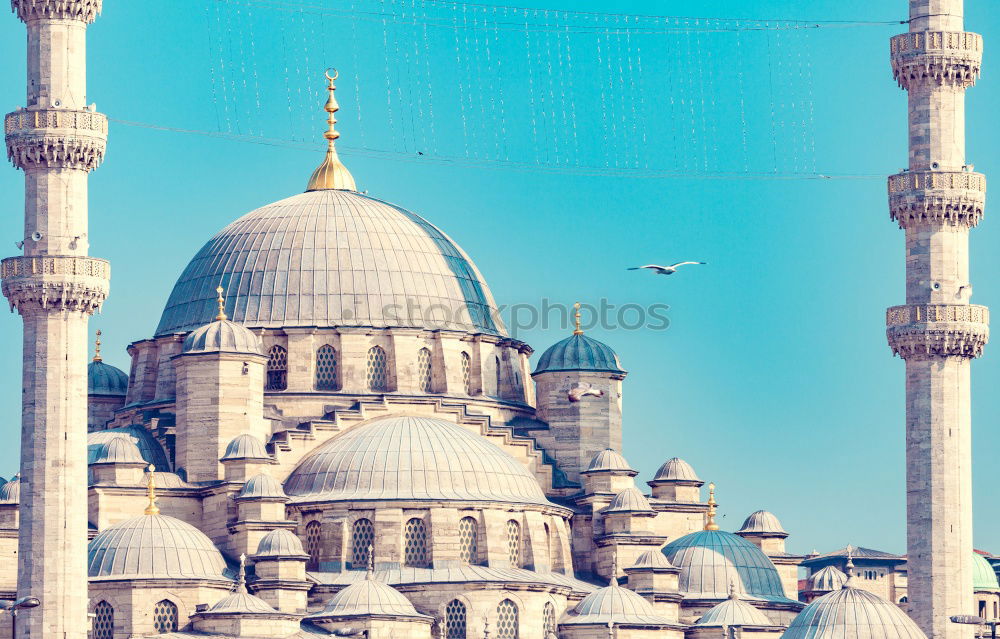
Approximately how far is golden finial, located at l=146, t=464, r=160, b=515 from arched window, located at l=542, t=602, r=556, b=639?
1014 centimetres

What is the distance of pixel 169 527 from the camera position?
244 ft

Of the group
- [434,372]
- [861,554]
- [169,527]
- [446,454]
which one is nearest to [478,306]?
[434,372]

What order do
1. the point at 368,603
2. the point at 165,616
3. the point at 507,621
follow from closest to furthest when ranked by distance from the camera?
the point at 165,616 → the point at 368,603 → the point at 507,621

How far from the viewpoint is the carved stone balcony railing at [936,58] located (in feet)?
247

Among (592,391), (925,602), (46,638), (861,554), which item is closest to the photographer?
(46,638)

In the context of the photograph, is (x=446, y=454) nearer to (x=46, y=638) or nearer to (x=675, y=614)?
(x=675, y=614)

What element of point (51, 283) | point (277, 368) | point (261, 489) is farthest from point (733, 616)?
point (51, 283)

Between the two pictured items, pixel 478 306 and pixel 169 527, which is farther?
pixel 478 306

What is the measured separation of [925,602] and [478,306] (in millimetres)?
18687

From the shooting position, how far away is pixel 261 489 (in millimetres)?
76250

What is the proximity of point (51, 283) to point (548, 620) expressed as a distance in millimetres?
15729

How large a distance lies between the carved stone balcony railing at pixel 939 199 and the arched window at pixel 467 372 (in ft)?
48.8

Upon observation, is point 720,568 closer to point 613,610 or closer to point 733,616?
point 733,616

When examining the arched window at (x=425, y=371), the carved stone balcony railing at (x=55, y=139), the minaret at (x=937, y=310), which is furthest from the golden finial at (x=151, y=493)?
the minaret at (x=937, y=310)
